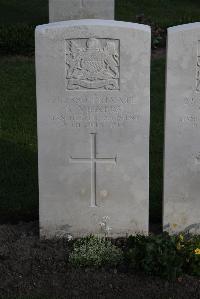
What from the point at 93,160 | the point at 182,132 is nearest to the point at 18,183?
the point at 93,160

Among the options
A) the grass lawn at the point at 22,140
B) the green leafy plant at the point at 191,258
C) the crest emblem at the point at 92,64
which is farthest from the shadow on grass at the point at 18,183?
the green leafy plant at the point at 191,258

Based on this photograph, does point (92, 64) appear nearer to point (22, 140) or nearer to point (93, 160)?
point (93, 160)

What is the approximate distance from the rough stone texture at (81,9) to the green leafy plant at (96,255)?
275 inches

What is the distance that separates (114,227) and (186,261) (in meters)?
0.87

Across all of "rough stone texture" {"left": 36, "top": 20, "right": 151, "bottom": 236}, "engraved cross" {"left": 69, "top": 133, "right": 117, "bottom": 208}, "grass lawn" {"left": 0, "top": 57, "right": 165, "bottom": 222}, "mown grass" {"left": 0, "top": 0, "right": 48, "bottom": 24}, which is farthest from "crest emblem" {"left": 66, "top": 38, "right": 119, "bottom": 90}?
"mown grass" {"left": 0, "top": 0, "right": 48, "bottom": 24}

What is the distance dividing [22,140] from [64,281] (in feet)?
11.6

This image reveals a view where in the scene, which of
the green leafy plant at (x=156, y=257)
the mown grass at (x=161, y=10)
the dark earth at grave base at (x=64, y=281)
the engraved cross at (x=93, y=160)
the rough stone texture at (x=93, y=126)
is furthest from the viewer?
the mown grass at (x=161, y=10)

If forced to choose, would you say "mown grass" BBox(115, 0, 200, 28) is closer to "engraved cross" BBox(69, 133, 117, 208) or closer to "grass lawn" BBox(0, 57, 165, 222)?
"grass lawn" BBox(0, 57, 165, 222)

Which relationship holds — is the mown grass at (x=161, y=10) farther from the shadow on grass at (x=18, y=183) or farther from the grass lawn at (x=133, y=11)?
the shadow on grass at (x=18, y=183)

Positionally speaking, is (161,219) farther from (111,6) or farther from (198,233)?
(111,6)

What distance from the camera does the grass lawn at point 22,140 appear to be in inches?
287

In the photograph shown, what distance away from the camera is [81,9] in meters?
12.4

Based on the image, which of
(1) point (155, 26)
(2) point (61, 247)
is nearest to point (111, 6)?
(1) point (155, 26)

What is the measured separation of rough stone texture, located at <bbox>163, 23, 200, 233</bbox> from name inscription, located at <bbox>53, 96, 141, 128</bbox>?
377mm
